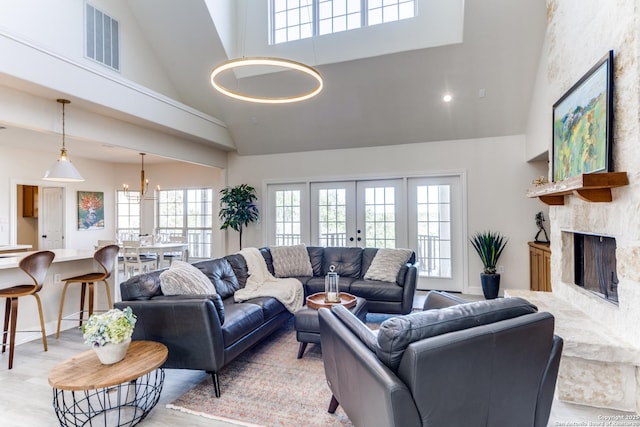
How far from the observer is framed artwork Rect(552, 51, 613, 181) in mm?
2422

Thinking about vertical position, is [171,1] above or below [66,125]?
above

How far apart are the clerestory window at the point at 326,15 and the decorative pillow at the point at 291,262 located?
3.25 meters

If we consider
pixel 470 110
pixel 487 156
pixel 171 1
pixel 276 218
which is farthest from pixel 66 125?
pixel 487 156

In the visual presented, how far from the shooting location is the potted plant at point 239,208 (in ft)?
21.9

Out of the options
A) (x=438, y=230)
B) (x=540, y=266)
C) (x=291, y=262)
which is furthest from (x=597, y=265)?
(x=291, y=262)

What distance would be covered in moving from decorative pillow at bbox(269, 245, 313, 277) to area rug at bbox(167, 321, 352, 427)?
1.48 metres

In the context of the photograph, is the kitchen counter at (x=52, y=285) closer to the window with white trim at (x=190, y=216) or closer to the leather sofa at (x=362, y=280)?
the leather sofa at (x=362, y=280)

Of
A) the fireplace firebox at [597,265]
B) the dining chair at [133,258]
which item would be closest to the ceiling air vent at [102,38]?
the dining chair at [133,258]

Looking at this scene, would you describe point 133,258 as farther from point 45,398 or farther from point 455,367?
point 455,367

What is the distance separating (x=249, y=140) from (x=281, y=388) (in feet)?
16.6

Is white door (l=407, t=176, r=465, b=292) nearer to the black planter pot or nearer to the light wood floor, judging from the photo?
the black planter pot

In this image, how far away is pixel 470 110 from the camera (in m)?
5.21

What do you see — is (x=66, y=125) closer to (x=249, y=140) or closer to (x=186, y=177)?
(x=249, y=140)

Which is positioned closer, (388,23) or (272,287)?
(272,287)
